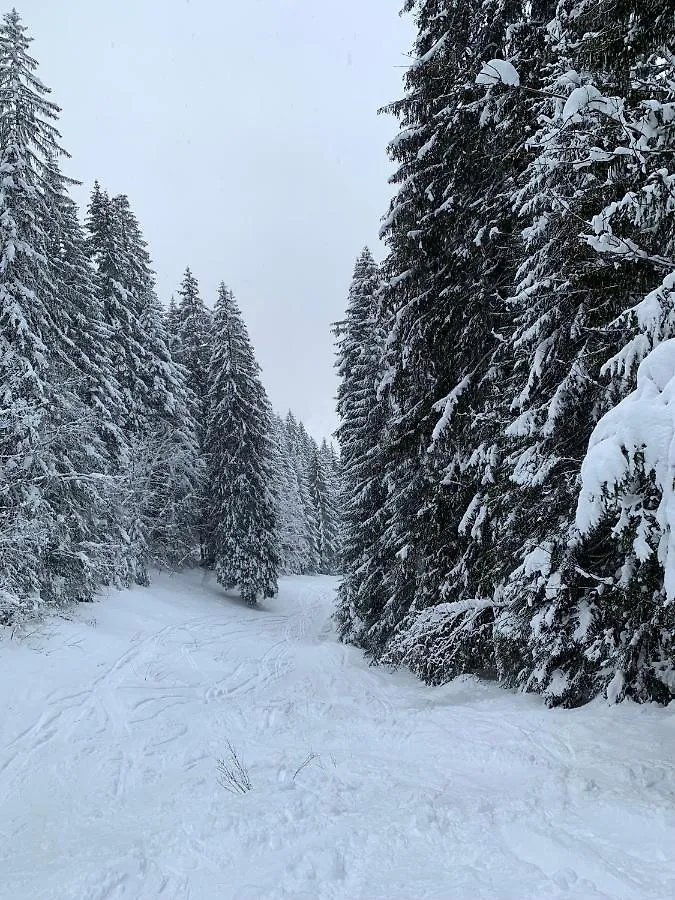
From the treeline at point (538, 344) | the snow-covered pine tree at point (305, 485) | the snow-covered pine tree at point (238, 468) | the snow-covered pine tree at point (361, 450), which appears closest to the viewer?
Answer: the treeline at point (538, 344)

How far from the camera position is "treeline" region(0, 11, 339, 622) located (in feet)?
41.5

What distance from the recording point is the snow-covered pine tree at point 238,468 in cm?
2589

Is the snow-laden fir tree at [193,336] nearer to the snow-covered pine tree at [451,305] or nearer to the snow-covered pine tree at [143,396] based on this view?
the snow-covered pine tree at [143,396]

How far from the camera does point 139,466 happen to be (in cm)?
2178

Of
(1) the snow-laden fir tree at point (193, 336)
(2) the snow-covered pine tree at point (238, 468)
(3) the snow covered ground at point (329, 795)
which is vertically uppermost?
(1) the snow-laden fir tree at point (193, 336)

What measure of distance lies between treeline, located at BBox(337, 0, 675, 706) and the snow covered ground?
1.04 meters

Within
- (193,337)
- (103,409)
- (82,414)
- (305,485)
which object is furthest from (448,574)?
(305,485)

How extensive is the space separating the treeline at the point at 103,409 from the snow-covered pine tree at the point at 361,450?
7948 millimetres

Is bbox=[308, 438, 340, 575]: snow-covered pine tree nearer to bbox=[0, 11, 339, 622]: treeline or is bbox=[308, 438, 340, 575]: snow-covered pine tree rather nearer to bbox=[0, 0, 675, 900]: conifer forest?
bbox=[0, 11, 339, 622]: treeline

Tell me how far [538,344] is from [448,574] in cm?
448

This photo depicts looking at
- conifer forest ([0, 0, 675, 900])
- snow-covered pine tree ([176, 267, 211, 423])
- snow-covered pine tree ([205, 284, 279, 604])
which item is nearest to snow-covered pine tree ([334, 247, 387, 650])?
conifer forest ([0, 0, 675, 900])

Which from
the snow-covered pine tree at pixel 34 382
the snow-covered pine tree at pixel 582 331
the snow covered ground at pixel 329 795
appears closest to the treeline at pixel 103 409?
the snow-covered pine tree at pixel 34 382

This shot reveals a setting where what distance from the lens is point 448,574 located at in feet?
29.3

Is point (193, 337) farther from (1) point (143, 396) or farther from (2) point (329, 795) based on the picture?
(2) point (329, 795)
